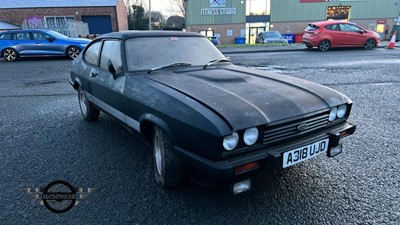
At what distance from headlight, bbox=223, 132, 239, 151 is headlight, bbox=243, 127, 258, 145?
0.22 feet

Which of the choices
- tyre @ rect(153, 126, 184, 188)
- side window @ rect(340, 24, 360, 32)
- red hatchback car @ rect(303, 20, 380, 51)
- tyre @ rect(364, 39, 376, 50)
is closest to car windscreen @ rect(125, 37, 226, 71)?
tyre @ rect(153, 126, 184, 188)

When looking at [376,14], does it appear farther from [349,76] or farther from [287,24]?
[349,76]

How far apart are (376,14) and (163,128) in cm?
3978

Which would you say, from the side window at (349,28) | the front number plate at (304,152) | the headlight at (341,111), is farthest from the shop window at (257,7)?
the front number plate at (304,152)

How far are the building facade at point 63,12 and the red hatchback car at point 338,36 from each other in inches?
904

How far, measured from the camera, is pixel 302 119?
2199 mm

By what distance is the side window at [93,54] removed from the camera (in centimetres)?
380

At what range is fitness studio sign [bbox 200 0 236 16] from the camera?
106 feet

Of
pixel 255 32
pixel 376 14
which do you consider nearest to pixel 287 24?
pixel 255 32

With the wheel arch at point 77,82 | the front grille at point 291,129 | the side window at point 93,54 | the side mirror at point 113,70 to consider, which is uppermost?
the side window at point 93,54

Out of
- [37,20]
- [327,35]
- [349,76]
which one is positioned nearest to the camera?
[349,76]

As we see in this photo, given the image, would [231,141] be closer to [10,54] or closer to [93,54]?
[93,54]

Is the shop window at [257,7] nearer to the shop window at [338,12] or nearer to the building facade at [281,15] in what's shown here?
the building facade at [281,15]

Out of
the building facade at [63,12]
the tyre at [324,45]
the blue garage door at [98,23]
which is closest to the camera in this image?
the tyre at [324,45]
